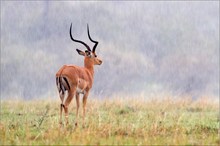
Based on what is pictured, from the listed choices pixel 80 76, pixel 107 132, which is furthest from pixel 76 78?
pixel 107 132

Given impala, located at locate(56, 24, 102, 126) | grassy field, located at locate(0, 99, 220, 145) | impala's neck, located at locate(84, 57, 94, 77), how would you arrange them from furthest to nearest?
impala's neck, located at locate(84, 57, 94, 77) → impala, located at locate(56, 24, 102, 126) → grassy field, located at locate(0, 99, 220, 145)

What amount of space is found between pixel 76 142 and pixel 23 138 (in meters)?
1.76

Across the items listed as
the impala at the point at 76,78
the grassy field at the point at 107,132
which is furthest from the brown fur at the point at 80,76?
the grassy field at the point at 107,132

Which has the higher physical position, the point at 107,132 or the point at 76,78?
the point at 76,78

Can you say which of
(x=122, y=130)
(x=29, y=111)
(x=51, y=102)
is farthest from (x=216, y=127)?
(x=51, y=102)

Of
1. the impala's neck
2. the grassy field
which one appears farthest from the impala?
the grassy field

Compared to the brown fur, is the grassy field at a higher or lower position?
lower

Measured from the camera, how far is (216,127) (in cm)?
1402

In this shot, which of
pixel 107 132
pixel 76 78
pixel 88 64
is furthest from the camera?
pixel 88 64

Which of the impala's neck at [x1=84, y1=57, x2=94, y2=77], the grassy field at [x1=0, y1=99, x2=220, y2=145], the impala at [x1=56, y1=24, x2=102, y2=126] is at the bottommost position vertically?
the grassy field at [x1=0, y1=99, x2=220, y2=145]

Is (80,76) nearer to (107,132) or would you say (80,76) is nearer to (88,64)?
(88,64)

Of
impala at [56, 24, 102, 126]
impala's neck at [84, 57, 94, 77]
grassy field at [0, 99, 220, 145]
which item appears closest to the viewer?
grassy field at [0, 99, 220, 145]

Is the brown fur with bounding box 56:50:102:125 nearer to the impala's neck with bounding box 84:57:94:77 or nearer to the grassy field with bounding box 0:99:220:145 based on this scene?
the impala's neck with bounding box 84:57:94:77

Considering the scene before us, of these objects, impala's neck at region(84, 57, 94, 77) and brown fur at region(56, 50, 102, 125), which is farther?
impala's neck at region(84, 57, 94, 77)
